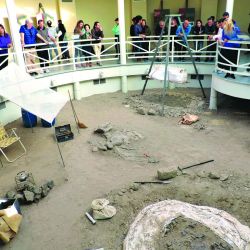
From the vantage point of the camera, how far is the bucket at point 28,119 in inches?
369

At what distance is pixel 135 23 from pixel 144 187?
29.4ft

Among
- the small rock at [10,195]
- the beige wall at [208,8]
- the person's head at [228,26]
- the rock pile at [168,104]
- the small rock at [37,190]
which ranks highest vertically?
the beige wall at [208,8]

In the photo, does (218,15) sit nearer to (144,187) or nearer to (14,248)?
(144,187)

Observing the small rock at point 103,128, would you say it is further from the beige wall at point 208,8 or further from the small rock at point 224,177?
the beige wall at point 208,8

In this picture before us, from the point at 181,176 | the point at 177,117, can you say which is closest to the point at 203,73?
the point at 177,117

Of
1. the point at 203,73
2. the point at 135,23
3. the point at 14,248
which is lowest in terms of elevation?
the point at 14,248

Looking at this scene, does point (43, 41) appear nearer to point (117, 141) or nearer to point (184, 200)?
point (117, 141)

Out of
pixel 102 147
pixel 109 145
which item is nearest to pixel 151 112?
pixel 109 145

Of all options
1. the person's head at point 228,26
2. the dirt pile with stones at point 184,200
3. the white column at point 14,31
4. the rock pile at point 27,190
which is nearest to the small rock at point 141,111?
the person's head at point 228,26

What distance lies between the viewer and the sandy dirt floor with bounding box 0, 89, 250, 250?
519 centimetres

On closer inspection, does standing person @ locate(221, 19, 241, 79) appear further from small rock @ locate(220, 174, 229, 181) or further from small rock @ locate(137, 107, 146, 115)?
small rock @ locate(220, 174, 229, 181)

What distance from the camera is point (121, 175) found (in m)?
6.83

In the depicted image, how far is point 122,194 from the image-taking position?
6.07 meters

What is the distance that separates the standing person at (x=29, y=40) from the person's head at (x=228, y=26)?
249 inches
